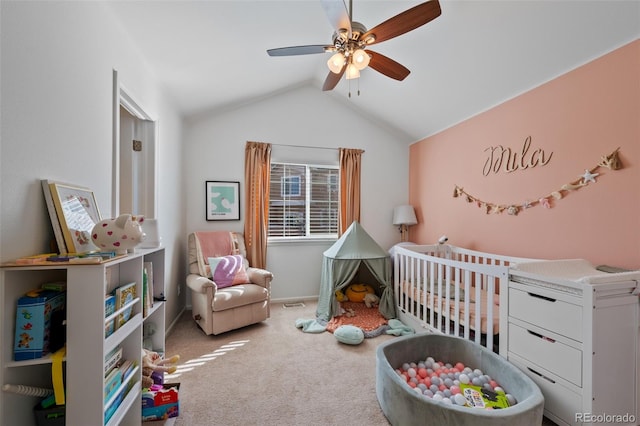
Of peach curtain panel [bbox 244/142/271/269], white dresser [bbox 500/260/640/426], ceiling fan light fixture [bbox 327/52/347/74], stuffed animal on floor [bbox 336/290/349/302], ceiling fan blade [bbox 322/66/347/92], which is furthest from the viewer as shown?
peach curtain panel [bbox 244/142/271/269]

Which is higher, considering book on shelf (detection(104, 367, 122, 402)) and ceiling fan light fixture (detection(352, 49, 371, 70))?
ceiling fan light fixture (detection(352, 49, 371, 70))

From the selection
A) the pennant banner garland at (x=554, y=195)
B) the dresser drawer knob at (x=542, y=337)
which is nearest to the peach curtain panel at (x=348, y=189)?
the pennant banner garland at (x=554, y=195)

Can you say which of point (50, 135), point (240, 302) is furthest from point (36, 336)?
point (240, 302)

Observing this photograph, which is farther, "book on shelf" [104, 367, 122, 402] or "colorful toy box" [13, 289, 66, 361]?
"book on shelf" [104, 367, 122, 402]

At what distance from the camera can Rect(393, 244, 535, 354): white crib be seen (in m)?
2.01

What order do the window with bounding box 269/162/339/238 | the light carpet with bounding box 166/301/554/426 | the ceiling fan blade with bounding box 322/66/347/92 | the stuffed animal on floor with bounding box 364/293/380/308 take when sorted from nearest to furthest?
the light carpet with bounding box 166/301/554/426
the ceiling fan blade with bounding box 322/66/347/92
the stuffed animal on floor with bounding box 364/293/380/308
the window with bounding box 269/162/339/238

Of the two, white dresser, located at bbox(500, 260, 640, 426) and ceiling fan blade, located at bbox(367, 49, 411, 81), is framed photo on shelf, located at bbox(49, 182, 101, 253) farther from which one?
white dresser, located at bbox(500, 260, 640, 426)

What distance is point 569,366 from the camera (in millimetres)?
1485

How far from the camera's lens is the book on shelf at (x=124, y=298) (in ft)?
3.94

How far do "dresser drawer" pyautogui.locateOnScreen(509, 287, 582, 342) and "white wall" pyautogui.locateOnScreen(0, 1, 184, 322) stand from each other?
259cm

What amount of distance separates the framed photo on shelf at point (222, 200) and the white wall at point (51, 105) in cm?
171

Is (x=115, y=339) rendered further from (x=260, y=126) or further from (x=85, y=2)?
(x=260, y=126)

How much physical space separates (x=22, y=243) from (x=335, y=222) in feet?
11.1

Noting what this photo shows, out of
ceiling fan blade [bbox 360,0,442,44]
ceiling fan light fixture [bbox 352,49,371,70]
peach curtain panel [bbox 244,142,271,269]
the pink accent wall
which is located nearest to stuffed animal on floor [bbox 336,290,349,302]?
peach curtain panel [bbox 244,142,271,269]
